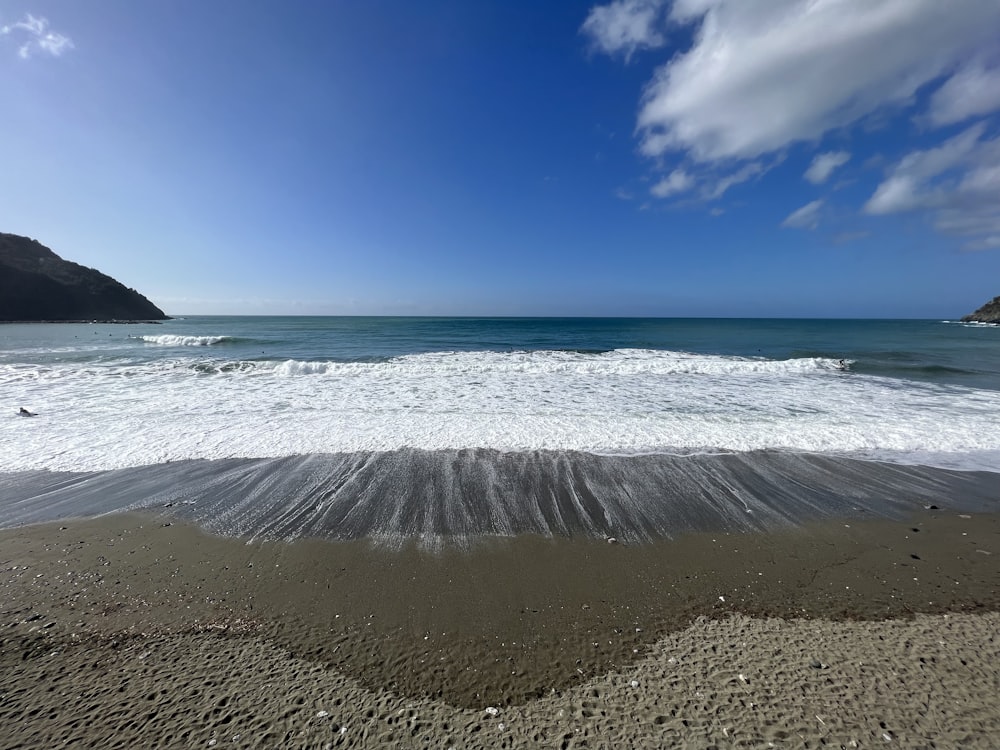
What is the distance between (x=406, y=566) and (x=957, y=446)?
9.88 meters

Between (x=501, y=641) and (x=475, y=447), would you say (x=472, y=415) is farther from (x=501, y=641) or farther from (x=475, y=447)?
(x=501, y=641)

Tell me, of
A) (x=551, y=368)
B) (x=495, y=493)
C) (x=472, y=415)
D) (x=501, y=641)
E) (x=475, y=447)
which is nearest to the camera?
(x=501, y=641)

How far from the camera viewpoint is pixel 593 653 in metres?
2.66

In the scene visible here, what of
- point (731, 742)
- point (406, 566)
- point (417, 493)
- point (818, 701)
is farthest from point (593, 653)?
point (417, 493)

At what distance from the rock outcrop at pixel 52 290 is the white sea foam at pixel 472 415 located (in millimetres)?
87320

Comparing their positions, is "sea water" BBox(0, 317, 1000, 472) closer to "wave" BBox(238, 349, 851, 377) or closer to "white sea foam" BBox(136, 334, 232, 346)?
"wave" BBox(238, 349, 851, 377)

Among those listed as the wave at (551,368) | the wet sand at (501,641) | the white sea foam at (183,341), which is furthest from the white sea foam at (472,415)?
the white sea foam at (183,341)

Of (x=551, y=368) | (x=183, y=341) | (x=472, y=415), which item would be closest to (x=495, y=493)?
(x=472, y=415)

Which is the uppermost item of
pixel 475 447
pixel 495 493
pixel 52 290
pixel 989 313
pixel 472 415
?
pixel 52 290

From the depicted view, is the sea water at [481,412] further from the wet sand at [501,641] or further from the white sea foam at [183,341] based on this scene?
the white sea foam at [183,341]

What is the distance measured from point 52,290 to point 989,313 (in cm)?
18576

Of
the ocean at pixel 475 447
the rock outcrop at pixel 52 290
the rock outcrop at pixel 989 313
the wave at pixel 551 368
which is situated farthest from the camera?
the rock outcrop at pixel 989 313

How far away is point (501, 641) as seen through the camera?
2.77 metres

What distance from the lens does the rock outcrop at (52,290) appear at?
229 ft
